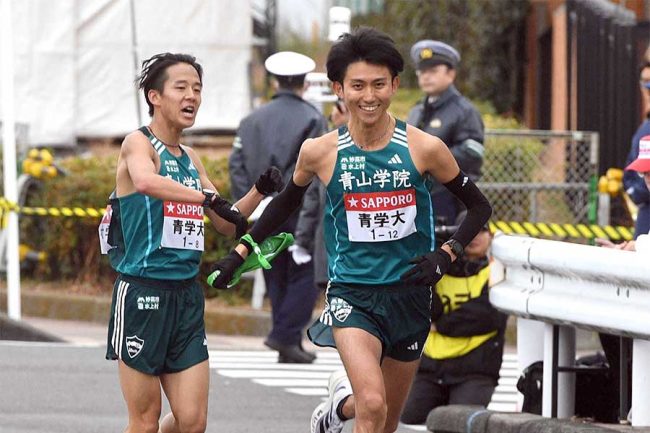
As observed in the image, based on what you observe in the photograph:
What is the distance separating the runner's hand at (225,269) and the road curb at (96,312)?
23.9 ft

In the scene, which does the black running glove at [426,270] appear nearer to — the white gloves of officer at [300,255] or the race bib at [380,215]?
the race bib at [380,215]

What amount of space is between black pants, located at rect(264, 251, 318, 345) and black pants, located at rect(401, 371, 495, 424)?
249cm

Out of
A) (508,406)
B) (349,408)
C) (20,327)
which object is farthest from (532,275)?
(20,327)

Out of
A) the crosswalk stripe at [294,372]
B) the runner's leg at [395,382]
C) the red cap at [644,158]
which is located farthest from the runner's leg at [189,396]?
the crosswalk stripe at [294,372]

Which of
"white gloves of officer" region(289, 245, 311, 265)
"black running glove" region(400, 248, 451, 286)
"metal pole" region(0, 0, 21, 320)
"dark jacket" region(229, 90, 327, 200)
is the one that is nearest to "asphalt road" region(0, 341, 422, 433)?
"white gloves of officer" region(289, 245, 311, 265)

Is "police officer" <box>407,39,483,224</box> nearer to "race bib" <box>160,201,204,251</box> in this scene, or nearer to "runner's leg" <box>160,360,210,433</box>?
"race bib" <box>160,201,204,251</box>

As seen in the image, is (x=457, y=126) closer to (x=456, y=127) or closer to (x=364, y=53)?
(x=456, y=127)

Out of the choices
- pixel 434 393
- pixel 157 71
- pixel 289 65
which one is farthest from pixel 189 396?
pixel 289 65

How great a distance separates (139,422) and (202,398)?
272mm

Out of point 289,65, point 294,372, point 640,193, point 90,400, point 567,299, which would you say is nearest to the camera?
point 567,299

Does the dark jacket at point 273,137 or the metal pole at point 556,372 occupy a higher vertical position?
the dark jacket at point 273,137

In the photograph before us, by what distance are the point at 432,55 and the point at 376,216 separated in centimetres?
451

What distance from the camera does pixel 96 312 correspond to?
1505 centimetres

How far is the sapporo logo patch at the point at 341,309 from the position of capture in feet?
23.2
